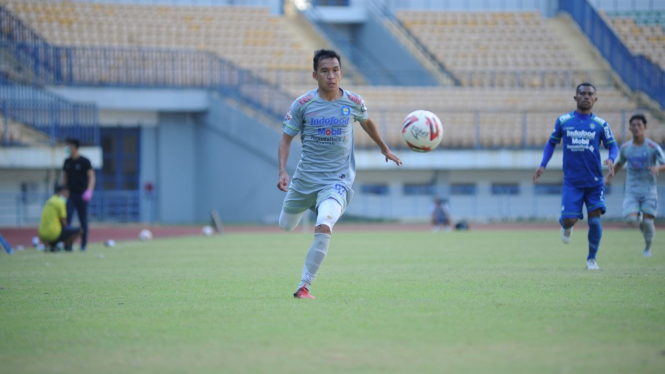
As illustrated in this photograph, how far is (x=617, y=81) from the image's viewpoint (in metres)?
34.8

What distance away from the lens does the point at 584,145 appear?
11.4 meters

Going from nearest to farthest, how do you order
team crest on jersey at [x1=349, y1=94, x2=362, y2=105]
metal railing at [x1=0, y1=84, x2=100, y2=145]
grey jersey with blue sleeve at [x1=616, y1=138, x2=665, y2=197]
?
team crest on jersey at [x1=349, y1=94, x2=362, y2=105] → grey jersey with blue sleeve at [x1=616, y1=138, x2=665, y2=197] → metal railing at [x1=0, y1=84, x2=100, y2=145]

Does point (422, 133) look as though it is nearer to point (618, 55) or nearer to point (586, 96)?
point (586, 96)

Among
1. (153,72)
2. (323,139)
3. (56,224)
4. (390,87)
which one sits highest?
(153,72)

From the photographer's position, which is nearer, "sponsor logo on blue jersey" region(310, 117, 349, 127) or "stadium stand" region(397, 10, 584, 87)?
"sponsor logo on blue jersey" region(310, 117, 349, 127)

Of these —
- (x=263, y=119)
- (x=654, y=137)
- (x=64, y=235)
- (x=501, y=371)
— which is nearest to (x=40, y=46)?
(x=263, y=119)

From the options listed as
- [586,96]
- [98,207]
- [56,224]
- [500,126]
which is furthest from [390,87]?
[586,96]

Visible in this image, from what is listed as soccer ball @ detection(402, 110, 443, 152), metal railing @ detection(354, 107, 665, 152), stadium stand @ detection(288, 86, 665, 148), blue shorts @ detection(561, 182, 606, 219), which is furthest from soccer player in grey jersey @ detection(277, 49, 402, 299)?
metal railing @ detection(354, 107, 665, 152)

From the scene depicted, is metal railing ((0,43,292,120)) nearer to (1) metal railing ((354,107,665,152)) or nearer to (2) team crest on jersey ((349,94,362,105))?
(1) metal railing ((354,107,665,152))

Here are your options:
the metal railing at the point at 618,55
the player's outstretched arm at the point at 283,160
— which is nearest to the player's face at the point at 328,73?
the player's outstretched arm at the point at 283,160

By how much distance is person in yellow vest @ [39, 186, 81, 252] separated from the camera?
55.1 feet

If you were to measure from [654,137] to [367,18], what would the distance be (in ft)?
44.9

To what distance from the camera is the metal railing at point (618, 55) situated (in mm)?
32938

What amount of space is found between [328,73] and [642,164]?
709 centimetres
